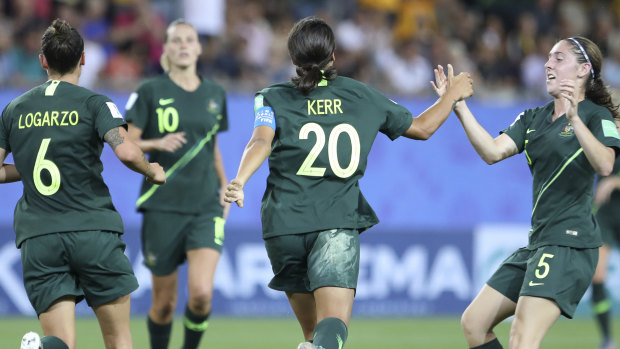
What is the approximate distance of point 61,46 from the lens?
554 cm

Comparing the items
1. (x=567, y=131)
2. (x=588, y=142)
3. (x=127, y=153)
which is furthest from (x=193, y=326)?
(x=588, y=142)

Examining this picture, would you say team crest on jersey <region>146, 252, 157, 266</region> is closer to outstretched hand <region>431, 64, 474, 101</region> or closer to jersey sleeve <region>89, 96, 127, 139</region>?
jersey sleeve <region>89, 96, 127, 139</region>

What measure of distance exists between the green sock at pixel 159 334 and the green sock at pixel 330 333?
113 inches

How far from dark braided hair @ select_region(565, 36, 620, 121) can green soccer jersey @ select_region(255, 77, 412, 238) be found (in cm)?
135

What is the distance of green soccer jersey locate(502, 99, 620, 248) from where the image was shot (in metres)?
5.75

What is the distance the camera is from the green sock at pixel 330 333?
5195 mm

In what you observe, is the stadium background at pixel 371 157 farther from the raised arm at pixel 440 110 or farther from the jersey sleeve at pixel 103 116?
the jersey sleeve at pixel 103 116

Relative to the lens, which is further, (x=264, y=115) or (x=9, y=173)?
(x=9, y=173)

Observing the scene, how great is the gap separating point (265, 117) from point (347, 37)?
934 cm

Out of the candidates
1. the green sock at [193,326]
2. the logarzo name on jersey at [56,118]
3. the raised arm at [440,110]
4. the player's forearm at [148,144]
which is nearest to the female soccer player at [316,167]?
the raised arm at [440,110]

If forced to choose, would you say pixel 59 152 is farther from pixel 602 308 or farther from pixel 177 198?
pixel 602 308

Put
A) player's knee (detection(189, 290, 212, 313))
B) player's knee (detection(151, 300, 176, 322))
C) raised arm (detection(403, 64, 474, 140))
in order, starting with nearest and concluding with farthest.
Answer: raised arm (detection(403, 64, 474, 140))
player's knee (detection(189, 290, 212, 313))
player's knee (detection(151, 300, 176, 322))

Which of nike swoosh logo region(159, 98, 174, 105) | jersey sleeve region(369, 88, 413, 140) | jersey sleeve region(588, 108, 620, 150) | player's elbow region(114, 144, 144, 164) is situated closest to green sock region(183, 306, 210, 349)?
nike swoosh logo region(159, 98, 174, 105)

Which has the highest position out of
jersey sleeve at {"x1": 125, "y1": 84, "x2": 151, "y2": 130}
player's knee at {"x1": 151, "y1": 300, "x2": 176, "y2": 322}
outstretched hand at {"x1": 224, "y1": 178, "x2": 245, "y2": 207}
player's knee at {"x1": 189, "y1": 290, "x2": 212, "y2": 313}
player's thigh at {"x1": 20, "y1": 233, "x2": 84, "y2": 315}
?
jersey sleeve at {"x1": 125, "y1": 84, "x2": 151, "y2": 130}
